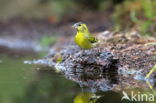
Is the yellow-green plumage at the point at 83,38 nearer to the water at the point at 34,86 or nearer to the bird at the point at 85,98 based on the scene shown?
the water at the point at 34,86

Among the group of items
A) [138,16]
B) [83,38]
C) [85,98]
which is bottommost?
[85,98]

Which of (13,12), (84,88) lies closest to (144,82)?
(84,88)

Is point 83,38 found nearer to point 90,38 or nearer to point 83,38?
point 83,38

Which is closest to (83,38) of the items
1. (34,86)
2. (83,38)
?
(83,38)

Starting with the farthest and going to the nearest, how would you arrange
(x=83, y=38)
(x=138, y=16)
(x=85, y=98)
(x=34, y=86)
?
(x=138, y=16) → (x=83, y=38) → (x=34, y=86) → (x=85, y=98)

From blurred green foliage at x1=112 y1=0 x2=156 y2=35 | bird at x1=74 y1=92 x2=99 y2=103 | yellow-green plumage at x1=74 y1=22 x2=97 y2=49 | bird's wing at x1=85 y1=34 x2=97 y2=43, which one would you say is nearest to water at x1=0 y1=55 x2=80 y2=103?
bird at x1=74 y1=92 x2=99 y2=103

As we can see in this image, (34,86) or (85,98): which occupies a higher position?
(34,86)

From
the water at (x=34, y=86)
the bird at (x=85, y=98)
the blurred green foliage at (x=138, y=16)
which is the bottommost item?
the bird at (x=85, y=98)

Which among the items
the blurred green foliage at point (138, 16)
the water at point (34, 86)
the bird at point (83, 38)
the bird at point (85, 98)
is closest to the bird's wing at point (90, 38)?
the bird at point (83, 38)

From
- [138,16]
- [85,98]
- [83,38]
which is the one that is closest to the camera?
[85,98]

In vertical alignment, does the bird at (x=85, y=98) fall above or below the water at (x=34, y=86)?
below
